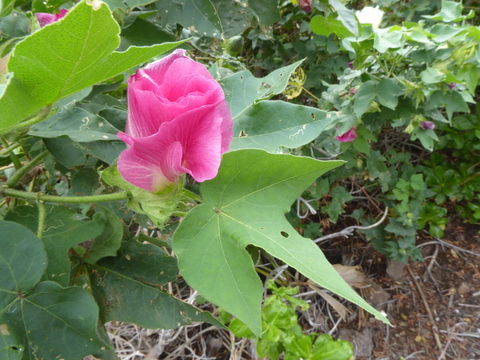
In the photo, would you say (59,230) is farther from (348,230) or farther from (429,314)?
(429,314)

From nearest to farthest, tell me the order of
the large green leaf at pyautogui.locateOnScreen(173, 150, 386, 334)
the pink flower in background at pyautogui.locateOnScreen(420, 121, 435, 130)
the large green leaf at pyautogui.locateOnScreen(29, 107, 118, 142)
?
the large green leaf at pyautogui.locateOnScreen(173, 150, 386, 334) < the large green leaf at pyautogui.locateOnScreen(29, 107, 118, 142) < the pink flower in background at pyautogui.locateOnScreen(420, 121, 435, 130)

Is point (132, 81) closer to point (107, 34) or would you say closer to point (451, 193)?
point (107, 34)

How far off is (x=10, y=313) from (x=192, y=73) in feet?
1.04

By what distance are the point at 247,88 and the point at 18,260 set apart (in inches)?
13.1

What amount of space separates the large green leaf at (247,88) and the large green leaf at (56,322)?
29 cm

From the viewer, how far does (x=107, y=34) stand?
278 millimetres

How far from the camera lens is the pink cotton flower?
0.36 m

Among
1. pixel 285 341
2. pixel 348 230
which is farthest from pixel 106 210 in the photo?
pixel 348 230

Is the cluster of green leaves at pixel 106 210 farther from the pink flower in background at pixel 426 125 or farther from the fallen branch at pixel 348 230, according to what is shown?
the fallen branch at pixel 348 230

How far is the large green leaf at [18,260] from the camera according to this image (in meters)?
0.45

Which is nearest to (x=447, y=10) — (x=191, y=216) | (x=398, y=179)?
(x=398, y=179)

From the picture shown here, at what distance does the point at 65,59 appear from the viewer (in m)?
0.29

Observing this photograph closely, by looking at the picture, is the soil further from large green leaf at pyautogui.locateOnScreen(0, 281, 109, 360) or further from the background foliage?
large green leaf at pyautogui.locateOnScreen(0, 281, 109, 360)

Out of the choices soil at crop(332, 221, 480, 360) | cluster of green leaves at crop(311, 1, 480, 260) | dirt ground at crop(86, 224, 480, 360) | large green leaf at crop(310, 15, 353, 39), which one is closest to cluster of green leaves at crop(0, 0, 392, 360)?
large green leaf at crop(310, 15, 353, 39)
